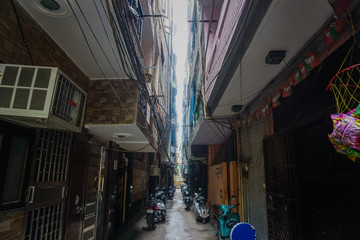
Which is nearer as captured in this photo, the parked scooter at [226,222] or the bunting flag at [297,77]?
the bunting flag at [297,77]

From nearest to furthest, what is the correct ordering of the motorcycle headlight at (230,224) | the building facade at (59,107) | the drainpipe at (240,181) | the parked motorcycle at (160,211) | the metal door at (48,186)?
the building facade at (59,107)
the metal door at (48,186)
the motorcycle headlight at (230,224)
the drainpipe at (240,181)
the parked motorcycle at (160,211)

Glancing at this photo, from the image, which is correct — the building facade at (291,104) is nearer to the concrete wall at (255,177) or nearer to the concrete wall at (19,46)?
the concrete wall at (255,177)

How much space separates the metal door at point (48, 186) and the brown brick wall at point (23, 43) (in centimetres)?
116

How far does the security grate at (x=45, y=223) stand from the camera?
322 centimetres

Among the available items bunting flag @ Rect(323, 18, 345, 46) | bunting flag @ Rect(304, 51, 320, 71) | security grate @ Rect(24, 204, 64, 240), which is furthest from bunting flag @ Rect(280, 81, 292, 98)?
security grate @ Rect(24, 204, 64, 240)

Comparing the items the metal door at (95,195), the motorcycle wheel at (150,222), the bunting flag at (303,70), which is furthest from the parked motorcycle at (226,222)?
the motorcycle wheel at (150,222)

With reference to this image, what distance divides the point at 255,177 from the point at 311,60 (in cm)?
342

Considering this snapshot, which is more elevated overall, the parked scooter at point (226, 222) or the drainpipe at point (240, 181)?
the drainpipe at point (240, 181)

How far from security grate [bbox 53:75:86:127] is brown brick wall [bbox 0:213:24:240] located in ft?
4.64

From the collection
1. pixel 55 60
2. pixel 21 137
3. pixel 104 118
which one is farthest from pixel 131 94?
pixel 21 137

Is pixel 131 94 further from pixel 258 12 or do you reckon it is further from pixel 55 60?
pixel 258 12

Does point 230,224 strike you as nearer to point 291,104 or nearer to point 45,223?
point 291,104

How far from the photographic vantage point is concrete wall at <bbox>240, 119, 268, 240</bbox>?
5035 mm

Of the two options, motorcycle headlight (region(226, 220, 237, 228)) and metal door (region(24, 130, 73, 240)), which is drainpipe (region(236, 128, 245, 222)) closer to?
motorcycle headlight (region(226, 220, 237, 228))
